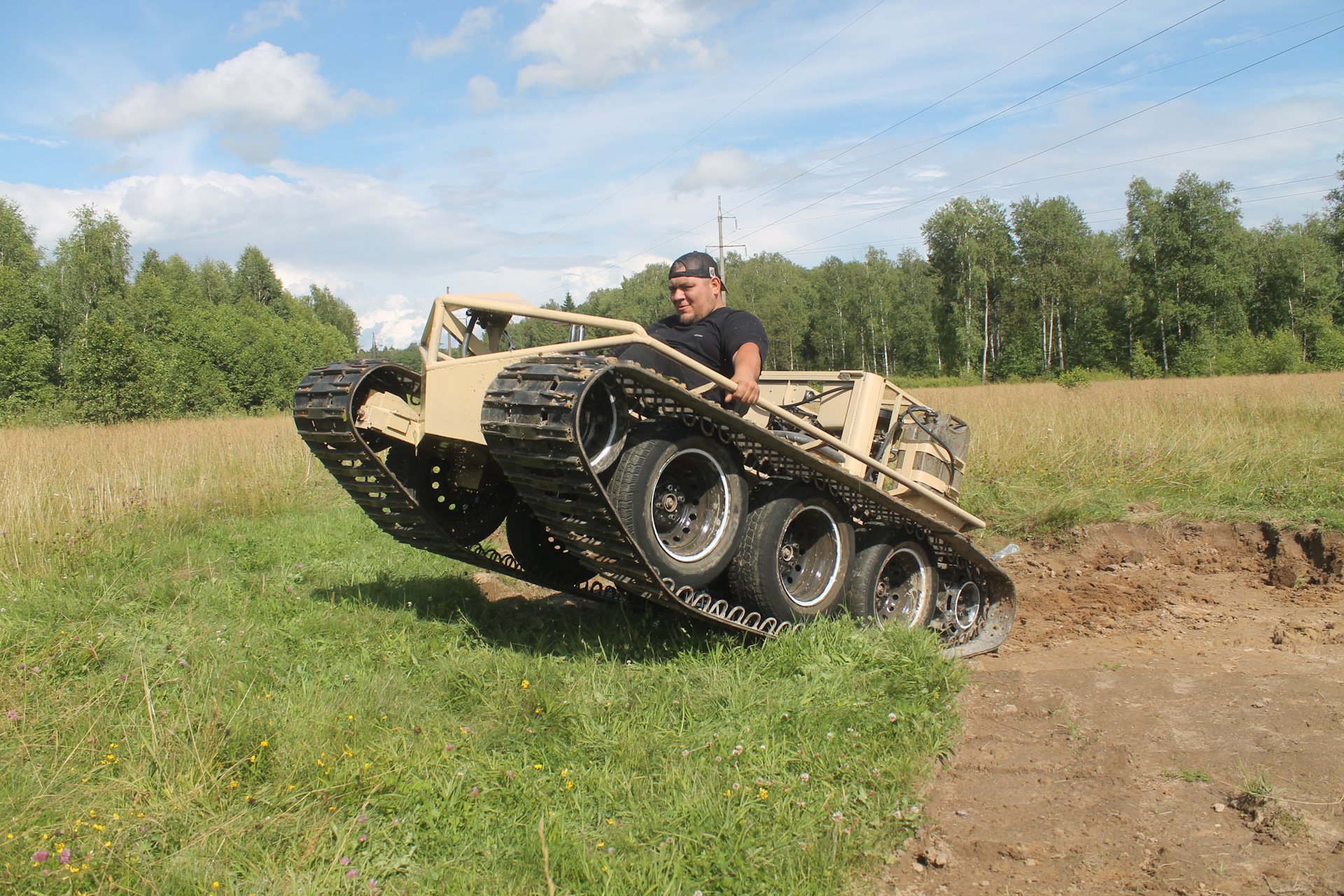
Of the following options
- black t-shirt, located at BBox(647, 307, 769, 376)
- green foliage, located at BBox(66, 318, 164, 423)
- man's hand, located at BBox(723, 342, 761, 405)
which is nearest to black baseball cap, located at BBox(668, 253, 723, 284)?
black t-shirt, located at BBox(647, 307, 769, 376)

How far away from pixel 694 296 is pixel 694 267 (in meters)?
0.17

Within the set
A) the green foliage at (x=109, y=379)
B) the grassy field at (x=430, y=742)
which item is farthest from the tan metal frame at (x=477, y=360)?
the green foliage at (x=109, y=379)

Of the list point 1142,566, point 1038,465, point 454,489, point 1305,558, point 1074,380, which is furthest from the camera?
point 1074,380

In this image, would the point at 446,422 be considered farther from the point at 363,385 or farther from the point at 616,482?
the point at 616,482

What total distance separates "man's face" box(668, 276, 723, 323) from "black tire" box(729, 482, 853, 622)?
3.96 feet

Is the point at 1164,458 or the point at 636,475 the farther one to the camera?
the point at 1164,458

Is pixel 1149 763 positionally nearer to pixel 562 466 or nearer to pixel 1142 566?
pixel 562 466

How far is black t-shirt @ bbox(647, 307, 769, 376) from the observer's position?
5344mm

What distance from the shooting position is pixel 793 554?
17.6 feet

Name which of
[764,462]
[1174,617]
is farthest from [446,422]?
[1174,617]

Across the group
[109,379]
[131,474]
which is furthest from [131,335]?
[131,474]

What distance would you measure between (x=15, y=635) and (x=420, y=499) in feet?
7.48

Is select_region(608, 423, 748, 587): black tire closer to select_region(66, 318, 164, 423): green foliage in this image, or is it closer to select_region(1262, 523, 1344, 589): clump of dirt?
select_region(1262, 523, 1344, 589): clump of dirt

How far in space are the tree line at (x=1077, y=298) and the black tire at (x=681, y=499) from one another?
3662 cm
